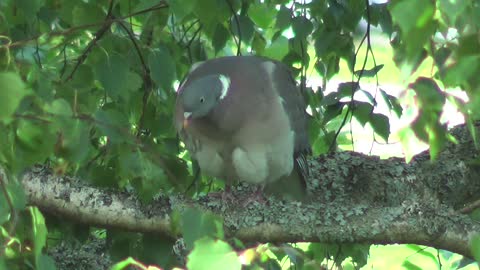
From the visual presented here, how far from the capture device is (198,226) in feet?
5.47

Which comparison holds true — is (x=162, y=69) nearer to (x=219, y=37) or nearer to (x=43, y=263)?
(x=219, y=37)

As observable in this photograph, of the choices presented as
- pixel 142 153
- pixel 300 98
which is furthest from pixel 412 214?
pixel 300 98

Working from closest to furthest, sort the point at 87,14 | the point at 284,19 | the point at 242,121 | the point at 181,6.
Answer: the point at 181,6 → the point at 87,14 → the point at 284,19 → the point at 242,121

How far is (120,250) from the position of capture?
286 centimetres

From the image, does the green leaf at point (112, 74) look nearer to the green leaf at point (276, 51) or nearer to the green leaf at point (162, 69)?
the green leaf at point (162, 69)

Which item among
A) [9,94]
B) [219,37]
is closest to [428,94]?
[9,94]

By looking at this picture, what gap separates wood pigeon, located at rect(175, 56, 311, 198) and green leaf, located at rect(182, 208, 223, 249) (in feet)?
5.50

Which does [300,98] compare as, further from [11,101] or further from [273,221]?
[11,101]

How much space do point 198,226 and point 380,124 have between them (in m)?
1.67

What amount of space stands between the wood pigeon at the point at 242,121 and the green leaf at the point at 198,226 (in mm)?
1677

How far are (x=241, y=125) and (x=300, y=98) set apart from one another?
1.31 feet

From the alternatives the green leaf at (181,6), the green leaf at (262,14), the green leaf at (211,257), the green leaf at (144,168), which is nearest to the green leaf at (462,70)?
the green leaf at (211,257)

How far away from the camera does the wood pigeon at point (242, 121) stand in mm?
3482

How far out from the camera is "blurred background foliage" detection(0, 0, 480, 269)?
4.94 feet
